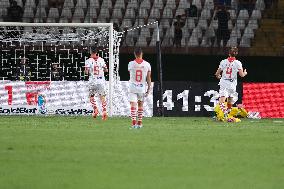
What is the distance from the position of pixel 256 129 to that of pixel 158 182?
36.1 ft

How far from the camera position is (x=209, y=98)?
29547mm

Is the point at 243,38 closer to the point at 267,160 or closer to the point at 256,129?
the point at 256,129

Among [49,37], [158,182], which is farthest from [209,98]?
[158,182]

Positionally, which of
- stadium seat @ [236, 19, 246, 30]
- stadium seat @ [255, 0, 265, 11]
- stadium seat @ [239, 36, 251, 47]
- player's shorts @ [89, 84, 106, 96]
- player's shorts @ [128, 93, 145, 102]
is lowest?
player's shorts @ [128, 93, 145, 102]

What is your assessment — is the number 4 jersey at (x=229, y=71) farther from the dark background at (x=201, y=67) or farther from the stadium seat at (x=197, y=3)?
the stadium seat at (x=197, y=3)

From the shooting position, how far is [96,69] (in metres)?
25.7

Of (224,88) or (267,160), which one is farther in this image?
(224,88)

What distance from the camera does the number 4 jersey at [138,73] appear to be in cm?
2025

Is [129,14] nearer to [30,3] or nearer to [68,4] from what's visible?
[68,4]

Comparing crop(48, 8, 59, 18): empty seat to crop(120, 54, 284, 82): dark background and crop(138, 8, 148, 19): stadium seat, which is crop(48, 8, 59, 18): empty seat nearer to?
crop(138, 8, 148, 19): stadium seat

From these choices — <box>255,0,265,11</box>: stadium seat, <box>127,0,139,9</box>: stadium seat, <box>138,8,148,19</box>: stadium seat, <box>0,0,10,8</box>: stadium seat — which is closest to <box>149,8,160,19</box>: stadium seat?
<box>138,8,148,19</box>: stadium seat

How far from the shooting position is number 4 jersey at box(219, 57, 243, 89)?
24491 mm

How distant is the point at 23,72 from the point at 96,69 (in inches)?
191

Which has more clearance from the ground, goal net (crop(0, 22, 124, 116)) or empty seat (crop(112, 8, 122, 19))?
empty seat (crop(112, 8, 122, 19))
